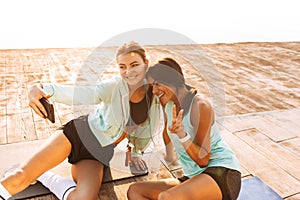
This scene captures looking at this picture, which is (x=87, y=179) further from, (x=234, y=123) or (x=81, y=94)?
(x=234, y=123)

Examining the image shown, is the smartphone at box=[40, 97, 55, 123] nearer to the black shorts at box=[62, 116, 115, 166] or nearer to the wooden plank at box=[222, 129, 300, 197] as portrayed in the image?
the black shorts at box=[62, 116, 115, 166]

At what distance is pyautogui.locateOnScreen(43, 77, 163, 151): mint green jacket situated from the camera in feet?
4.79

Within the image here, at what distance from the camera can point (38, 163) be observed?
142 cm

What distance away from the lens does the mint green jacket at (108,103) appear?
1.46m

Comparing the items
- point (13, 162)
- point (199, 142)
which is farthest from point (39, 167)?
point (199, 142)

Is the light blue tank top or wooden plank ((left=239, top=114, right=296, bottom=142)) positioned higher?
the light blue tank top

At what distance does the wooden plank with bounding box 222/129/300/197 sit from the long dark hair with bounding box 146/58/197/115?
0.77 metres

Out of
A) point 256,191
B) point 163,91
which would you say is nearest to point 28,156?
point 163,91

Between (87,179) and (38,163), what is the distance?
234 mm

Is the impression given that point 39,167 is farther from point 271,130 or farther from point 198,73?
point 198,73

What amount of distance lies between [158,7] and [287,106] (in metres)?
4.12

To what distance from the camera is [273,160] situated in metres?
1.95

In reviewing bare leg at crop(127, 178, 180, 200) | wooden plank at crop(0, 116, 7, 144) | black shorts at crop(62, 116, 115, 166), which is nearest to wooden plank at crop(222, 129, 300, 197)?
bare leg at crop(127, 178, 180, 200)

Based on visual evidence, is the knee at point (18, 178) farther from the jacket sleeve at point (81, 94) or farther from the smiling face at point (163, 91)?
the smiling face at point (163, 91)
